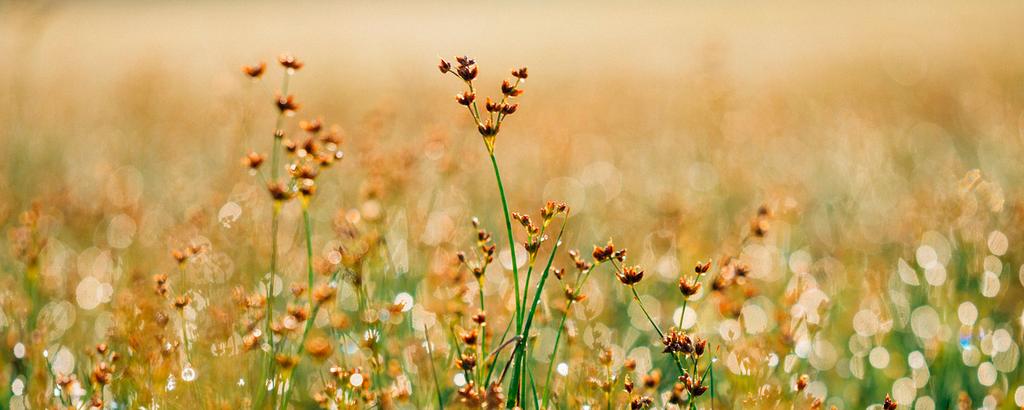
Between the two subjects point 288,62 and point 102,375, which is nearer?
point 102,375

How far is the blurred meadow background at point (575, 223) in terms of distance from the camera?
7.11 feet

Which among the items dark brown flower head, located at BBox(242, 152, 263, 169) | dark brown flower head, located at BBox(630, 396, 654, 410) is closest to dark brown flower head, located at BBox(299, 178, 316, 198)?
dark brown flower head, located at BBox(242, 152, 263, 169)

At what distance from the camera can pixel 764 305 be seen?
3070 mm

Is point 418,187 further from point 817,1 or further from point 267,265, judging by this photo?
point 817,1

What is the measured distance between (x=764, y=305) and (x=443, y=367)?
4.39 feet

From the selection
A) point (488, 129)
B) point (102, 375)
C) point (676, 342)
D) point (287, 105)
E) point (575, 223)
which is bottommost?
point (575, 223)

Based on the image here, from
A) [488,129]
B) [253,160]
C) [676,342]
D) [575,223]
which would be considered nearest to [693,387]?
[676,342]

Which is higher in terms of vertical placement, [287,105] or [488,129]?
[488,129]

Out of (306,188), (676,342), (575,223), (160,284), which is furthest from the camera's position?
(575,223)

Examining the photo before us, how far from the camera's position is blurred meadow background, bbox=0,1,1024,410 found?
217 centimetres

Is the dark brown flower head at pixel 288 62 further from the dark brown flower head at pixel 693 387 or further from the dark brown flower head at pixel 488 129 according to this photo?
the dark brown flower head at pixel 693 387

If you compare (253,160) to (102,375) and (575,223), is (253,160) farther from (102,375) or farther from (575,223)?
(575,223)

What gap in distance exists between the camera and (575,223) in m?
4.09

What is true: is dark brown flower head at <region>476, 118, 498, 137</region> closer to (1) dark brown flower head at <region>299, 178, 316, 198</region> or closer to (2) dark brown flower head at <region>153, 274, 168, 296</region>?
(1) dark brown flower head at <region>299, 178, 316, 198</region>
